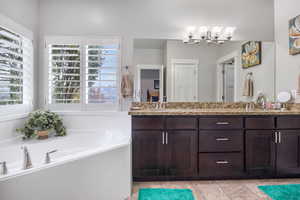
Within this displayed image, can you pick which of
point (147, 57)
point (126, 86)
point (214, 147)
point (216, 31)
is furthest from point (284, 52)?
point (126, 86)

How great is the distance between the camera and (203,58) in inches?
119

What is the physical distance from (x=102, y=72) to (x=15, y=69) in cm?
107

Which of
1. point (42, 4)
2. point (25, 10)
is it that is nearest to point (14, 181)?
point (25, 10)

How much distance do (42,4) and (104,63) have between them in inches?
50.1

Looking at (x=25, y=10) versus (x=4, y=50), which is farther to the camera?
(x=25, y=10)

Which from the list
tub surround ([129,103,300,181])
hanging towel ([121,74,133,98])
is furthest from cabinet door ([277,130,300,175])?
hanging towel ([121,74,133,98])

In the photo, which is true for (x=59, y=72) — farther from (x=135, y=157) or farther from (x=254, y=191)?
(x=254, y=191)

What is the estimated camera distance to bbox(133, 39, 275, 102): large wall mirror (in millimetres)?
2922

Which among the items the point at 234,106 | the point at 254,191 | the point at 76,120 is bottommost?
the point at 254,191

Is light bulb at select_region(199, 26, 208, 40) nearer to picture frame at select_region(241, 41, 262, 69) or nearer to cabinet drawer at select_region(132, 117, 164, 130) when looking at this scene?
picture frame at select_region(241, 41, 262, 69)

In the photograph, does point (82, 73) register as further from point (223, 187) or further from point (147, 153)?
point (223, 187)

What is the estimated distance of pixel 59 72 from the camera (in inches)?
111

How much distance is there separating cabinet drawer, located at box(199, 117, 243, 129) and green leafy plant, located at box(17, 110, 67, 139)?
1872 millimetres

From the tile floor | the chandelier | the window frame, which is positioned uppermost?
the chandelier
